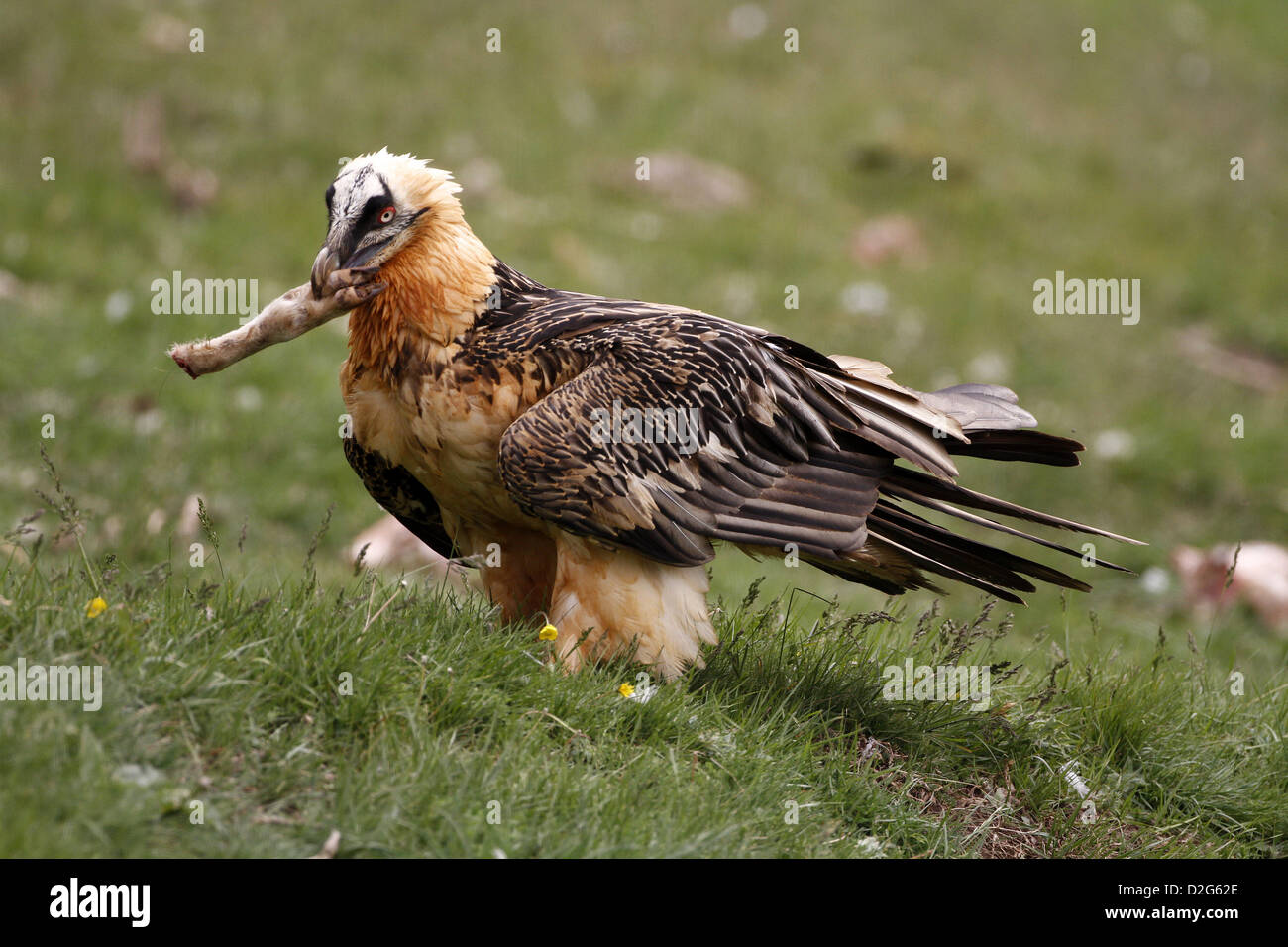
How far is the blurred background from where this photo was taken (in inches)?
398

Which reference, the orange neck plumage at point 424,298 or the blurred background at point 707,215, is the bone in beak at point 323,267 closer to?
the orange neck plumage at point 424,298

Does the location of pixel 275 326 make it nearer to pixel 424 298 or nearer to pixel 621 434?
pixel 424 298

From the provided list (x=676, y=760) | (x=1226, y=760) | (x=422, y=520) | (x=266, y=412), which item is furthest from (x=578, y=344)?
(x=266, y=412)

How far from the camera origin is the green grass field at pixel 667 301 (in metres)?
4.16

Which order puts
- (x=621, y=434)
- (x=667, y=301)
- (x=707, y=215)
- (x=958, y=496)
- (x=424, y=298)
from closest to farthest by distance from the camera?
(x=621, y=434) → (x=424, y=298) → (x=958, y=496) → (x=667, y=301) → (x=707, y=215)

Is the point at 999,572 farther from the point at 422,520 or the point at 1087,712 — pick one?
the point at 422,520

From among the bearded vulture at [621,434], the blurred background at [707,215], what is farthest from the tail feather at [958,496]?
the blurred background at [707,215]

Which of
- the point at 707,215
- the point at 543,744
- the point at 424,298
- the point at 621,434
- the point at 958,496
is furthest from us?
the point at 707,215

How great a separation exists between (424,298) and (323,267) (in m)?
0.40

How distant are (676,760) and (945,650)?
6.25 ft

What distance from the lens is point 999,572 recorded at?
5.34 m

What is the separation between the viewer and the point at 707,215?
1417 cm

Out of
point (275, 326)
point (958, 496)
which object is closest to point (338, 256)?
point (275, 326)

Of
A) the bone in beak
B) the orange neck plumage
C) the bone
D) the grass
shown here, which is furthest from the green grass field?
the bone in beak
